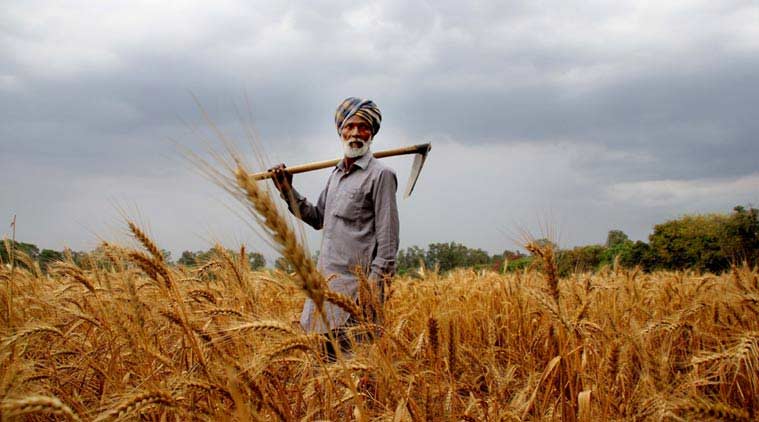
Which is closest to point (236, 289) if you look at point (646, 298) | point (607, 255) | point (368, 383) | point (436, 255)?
point (368, 383)

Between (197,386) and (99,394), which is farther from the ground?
(197,386)

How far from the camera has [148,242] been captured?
2.07 meters

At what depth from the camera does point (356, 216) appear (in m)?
3.06

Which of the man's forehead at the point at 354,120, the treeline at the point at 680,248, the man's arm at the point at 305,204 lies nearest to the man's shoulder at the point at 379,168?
the man's forehead at the point at 354,120

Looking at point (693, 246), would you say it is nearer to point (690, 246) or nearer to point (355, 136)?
point (690, 246)

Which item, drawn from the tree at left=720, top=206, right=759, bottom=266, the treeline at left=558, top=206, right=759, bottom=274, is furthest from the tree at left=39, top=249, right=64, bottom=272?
the tree at left=720, top=206, right=759, bottom=266

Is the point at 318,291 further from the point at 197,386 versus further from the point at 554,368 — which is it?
the point at 554,368

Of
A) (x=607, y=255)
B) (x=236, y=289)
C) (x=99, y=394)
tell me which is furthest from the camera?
(x=607, y=255)

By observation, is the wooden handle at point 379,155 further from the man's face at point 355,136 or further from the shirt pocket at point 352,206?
the shirt pocket at point 352,206

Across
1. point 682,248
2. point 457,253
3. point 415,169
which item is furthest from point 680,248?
point 415,169

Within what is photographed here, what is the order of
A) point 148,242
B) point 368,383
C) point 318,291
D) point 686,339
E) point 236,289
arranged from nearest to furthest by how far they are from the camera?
point 318,291 → point 148,242 → point 368,383 → point 236,289 → point 686,339

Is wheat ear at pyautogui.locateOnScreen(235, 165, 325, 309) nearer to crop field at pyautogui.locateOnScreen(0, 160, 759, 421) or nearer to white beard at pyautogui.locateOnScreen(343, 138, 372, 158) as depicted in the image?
crop field at pyautogui.locateOnScreen(0, 160, 759, 421)

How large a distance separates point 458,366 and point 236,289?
132 centimetres

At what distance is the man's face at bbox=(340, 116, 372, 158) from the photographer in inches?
125
